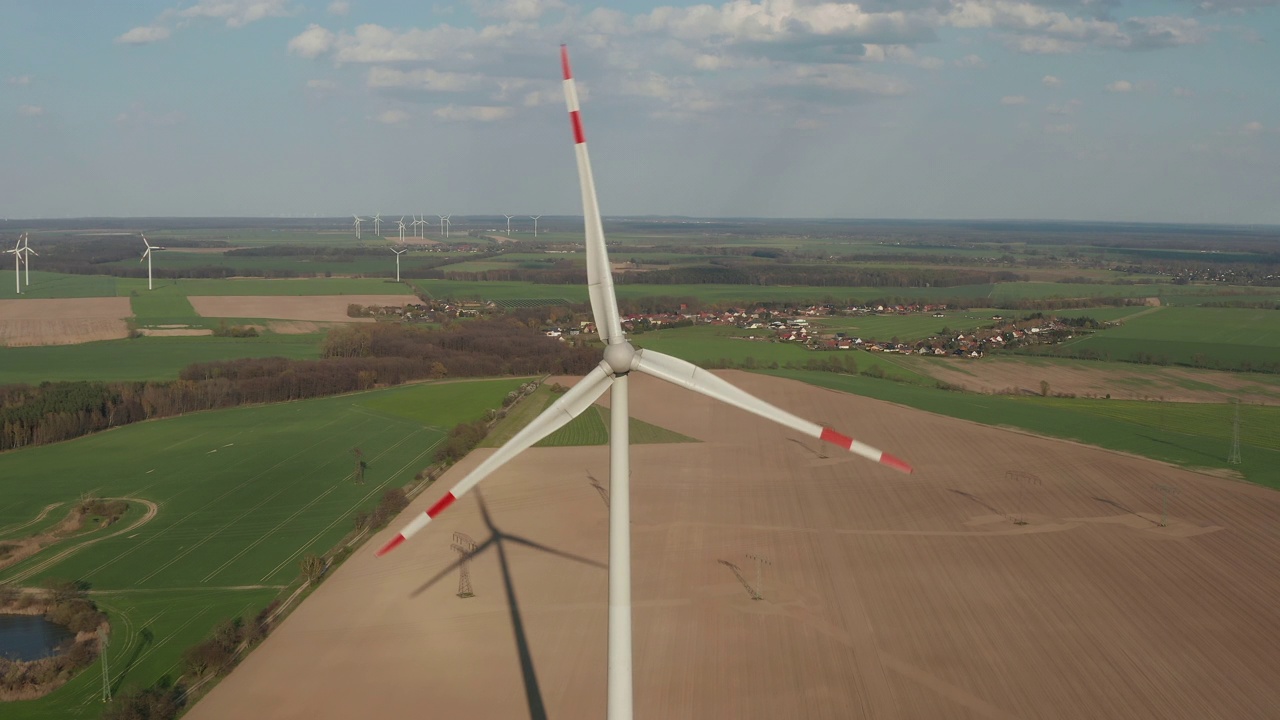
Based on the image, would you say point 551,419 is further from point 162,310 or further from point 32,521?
point 162,310

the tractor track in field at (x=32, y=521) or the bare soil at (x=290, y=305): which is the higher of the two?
the bare soil at (x=290, y=305)

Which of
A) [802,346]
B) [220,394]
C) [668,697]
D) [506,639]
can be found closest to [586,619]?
[506,639]

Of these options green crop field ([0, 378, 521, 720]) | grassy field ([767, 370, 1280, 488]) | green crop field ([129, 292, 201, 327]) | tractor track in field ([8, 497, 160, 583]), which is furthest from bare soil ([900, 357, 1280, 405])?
green crop field ([129, 292, 201, 327])

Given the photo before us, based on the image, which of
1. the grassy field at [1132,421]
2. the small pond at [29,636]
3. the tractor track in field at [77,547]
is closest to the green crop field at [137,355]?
the tractor track in field at [77,547]

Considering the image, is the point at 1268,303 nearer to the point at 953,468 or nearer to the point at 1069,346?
the point at 1069,346

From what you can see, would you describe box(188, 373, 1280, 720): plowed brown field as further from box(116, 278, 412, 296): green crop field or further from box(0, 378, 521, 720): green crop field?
box(116, 278, 412, 296): green crop field

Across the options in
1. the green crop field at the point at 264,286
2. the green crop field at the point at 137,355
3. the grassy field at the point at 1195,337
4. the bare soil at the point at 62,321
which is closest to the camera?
the green crop field at the point at 137,355

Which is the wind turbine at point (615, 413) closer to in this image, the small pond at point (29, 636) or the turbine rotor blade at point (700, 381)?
the turbine rotor blade at point (700, 381)

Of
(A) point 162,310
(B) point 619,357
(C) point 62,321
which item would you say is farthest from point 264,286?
(B) point 619,357
